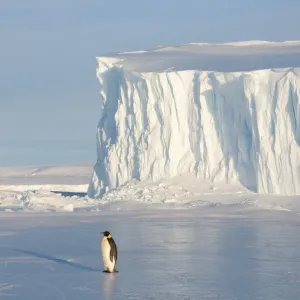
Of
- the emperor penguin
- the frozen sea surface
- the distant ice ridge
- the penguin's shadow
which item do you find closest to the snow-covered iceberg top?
the distant ice ridge

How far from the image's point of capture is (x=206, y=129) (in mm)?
25312

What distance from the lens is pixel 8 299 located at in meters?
9.55

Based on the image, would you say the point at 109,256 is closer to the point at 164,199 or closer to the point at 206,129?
the point at 164,199

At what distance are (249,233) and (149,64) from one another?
11.5m

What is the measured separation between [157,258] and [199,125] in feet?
42.9

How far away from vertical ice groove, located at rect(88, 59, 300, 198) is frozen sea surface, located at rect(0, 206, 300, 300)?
3.90m

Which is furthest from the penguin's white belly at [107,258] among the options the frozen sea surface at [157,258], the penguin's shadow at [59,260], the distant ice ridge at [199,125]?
the distant ice ridge at [199,125]

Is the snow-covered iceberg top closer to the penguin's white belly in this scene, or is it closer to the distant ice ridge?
the distant ice ridge

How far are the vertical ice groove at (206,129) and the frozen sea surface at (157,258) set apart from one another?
3895 mm

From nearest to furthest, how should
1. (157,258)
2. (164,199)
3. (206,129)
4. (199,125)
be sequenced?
(157,258) → (164,199) → (206,129) → (199,125)

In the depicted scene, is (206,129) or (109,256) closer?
(109,256)

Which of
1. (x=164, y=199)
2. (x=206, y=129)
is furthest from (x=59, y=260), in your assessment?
(x=206, y=129)

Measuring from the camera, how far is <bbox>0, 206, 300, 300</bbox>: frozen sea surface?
32.8ft

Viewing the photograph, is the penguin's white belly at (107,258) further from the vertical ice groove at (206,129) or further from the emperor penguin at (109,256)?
the vertical ice groove at (206,129)
